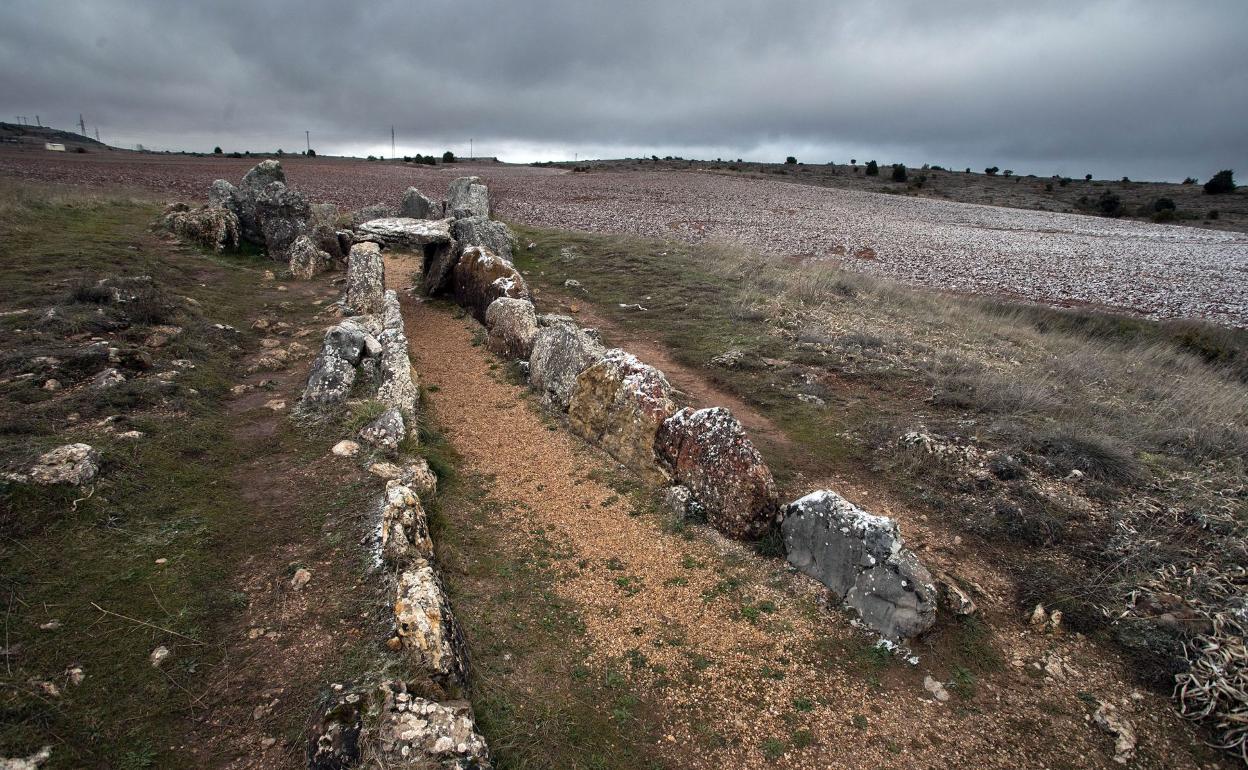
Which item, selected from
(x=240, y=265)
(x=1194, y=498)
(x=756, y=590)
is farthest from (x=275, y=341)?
(x=1194, y=498)

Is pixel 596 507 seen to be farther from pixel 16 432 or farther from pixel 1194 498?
pixel 1194 498

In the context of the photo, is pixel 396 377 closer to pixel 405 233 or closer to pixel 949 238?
pixel 405 233

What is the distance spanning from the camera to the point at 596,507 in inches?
303

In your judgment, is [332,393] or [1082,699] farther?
[332,393]

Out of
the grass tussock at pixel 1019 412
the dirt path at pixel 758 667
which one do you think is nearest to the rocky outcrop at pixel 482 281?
the grass tussock at pixel 1019 412

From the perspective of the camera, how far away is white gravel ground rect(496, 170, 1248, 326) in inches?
792

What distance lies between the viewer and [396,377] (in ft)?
31.7

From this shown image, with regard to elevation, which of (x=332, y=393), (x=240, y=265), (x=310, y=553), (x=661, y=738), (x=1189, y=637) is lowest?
(x=661, y=738)

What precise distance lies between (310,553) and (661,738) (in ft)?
12.7

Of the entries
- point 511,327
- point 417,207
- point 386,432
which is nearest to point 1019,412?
point 511,327

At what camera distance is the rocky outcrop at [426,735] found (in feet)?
12.4

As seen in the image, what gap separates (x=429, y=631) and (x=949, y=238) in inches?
1294

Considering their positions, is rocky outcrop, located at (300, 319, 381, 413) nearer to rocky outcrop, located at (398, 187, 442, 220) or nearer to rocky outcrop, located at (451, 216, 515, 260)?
rocky outcrop, located at (451, 216, 515, 260)

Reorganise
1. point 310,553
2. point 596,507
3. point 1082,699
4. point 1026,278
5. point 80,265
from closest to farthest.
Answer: point 1082,699
point 310,553
point 596,507
point 80,265
point 1026,278
